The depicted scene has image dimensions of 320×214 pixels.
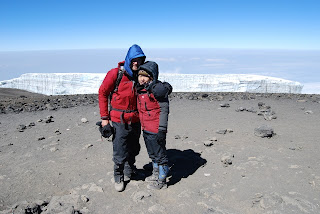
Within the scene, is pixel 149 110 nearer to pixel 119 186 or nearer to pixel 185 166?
pixel 119 186

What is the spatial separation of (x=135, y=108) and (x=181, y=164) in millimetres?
1662

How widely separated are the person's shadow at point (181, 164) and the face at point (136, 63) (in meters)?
1.82

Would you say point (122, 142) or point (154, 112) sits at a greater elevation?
point (154, 112)

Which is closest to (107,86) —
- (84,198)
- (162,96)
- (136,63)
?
(136,63)

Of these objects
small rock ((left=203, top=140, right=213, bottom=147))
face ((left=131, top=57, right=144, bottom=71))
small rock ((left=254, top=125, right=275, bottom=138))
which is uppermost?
face ((left=131, top=57, right=144, bottom=71))

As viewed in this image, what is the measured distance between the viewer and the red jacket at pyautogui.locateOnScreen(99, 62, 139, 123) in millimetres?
3303

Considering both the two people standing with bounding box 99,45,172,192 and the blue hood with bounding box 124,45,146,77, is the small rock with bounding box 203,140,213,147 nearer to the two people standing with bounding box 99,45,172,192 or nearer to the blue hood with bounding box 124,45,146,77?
the two people standing with bounding box 99,45,172,192

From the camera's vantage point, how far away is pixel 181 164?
15.1 ft

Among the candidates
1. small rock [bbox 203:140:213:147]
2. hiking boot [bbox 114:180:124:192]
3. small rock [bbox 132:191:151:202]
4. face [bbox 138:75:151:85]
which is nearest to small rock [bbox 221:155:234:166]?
small rock [bbox 203:140:213:147]

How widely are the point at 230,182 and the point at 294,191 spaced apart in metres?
0.85

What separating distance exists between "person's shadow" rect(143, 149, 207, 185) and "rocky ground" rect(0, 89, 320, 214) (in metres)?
0.02

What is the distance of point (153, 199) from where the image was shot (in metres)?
3.38

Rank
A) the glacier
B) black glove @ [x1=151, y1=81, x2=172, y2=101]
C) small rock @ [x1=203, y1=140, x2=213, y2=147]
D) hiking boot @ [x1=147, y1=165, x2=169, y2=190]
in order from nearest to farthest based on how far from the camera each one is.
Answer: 1. black glove @ [x1=151, y1=81, x2=172, y2=101]
2. hiking boot @ [x1=147, y1=165, x2=169, y2=190]
3. small rock @ [x1=203, y1=140, x2=213, y2=147]
4. the glacier

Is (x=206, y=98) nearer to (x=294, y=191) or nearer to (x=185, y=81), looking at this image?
(x=294, y=191)
